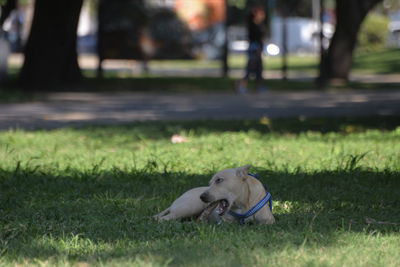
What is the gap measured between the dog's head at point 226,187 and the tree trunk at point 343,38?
51.6 ft

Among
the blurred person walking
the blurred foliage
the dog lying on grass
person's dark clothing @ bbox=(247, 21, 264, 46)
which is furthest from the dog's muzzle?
the blurred foliage

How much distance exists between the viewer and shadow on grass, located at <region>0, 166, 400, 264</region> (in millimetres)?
5086

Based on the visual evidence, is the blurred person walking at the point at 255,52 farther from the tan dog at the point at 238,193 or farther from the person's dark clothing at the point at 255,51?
the tan dog at the point at 238,193

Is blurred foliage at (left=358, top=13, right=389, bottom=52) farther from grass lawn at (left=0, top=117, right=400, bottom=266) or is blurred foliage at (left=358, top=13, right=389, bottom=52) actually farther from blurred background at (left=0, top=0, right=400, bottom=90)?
grass lawn at (left=0, top=117, right=400, bottom=266)

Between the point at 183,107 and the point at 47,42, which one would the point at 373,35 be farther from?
the point at 183,107

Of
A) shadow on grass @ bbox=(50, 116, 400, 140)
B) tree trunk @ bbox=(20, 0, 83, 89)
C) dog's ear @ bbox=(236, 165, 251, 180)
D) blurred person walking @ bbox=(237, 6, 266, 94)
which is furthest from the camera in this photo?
blurred person walking @ bbox=(237, 6, 266, 94)

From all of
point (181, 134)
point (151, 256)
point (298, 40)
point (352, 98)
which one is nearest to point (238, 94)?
point (352, 98)

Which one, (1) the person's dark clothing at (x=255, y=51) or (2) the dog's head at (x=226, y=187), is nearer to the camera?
(2) the dog's head at (x=226, y=187)

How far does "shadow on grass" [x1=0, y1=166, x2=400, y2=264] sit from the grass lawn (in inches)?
0.4

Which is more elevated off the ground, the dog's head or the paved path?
the dog's head

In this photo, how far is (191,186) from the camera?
7512mm

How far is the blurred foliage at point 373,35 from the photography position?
47.8 meters

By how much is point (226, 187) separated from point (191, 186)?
187cm

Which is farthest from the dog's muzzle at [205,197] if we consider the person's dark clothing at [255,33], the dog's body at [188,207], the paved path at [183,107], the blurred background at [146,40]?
the person's dark clothing at [255,33]
